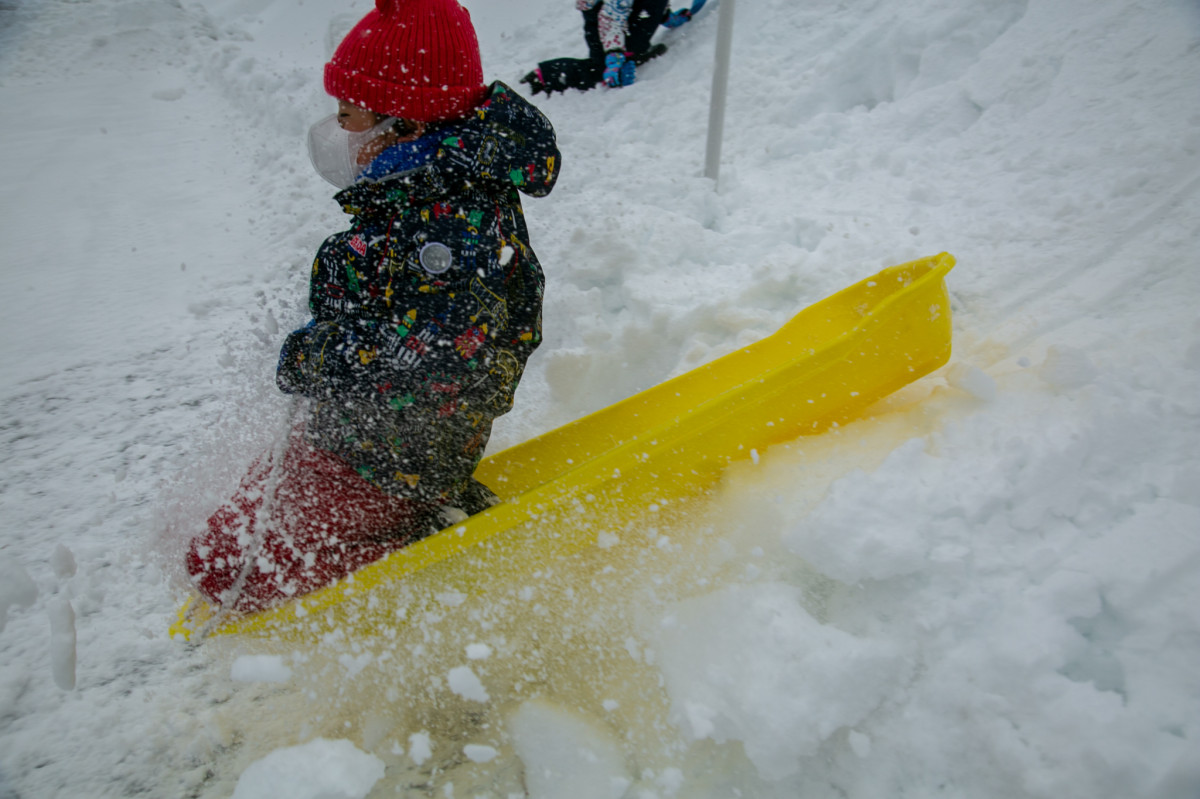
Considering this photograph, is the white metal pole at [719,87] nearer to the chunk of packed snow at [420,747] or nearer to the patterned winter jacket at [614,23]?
the patterned winter jacket at [614,23]

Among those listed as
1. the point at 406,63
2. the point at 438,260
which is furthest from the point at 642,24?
the point at 438,260

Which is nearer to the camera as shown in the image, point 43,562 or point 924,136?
point 43,562

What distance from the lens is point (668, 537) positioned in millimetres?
1622

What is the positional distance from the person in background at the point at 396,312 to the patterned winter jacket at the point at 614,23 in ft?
9.85

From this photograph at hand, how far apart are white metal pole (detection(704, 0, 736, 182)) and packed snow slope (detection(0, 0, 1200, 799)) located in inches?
5.2

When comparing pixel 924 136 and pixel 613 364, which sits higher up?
pixel 924 136

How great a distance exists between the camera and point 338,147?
1.55 metres

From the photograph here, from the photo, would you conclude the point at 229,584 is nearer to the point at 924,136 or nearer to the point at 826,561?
the point at 826,561

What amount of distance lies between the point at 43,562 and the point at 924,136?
3.45 m

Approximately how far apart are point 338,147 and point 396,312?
0.44 metres

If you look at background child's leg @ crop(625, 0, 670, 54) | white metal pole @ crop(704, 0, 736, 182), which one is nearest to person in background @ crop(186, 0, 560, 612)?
white metal pole @ crop(704, 0, 736, 182)

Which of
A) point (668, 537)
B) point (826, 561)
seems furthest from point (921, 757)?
point (668, 537)

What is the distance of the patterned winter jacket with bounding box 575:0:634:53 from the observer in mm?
4164

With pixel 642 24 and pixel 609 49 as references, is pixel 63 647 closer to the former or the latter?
pixel 609 49
